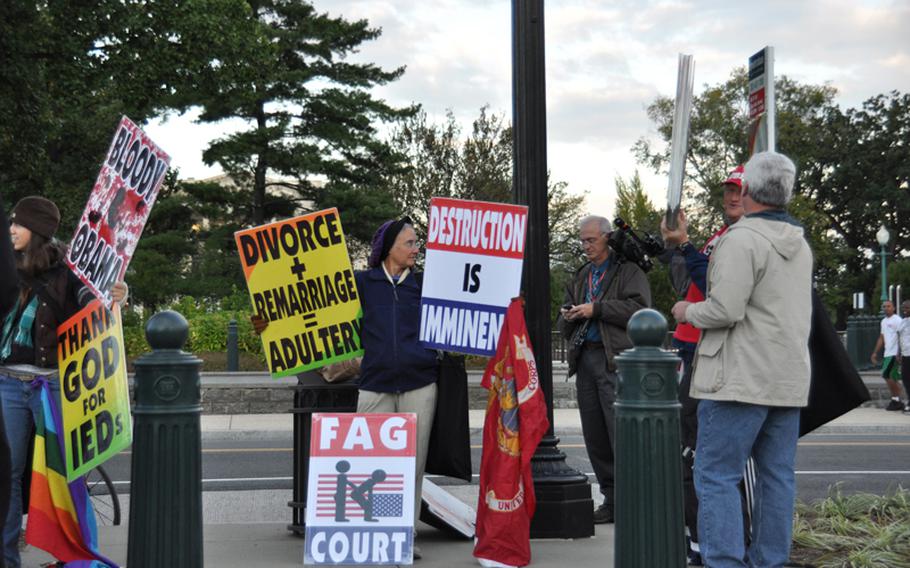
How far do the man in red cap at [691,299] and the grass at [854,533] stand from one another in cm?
64

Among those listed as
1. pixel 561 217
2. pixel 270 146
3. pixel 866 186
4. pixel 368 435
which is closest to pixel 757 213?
pixel 368 435

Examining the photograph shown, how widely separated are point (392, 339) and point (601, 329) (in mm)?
1660

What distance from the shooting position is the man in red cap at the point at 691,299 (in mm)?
6000

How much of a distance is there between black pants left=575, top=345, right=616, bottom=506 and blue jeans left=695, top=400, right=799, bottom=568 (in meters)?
2.19

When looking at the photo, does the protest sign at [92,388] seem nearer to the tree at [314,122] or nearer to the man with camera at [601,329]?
the man with camera at [601,329]

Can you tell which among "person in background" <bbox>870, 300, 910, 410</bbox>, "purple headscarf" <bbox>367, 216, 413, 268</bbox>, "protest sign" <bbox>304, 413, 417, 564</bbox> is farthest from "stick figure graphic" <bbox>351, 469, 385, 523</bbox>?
"person in background" <bbox>870, 300, 910, 410</bbox>

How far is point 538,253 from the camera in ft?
23.0

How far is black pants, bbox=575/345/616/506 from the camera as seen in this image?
7.60m

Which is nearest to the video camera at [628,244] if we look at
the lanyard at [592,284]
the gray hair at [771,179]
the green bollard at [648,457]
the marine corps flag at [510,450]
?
the lanyard at [592,284]

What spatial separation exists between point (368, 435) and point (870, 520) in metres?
A: 3.15

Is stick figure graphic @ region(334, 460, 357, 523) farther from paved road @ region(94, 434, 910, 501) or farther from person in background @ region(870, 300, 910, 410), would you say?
person in background @ region(870, 300, 910, 410)

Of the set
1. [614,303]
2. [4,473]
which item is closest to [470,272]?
[614,303]

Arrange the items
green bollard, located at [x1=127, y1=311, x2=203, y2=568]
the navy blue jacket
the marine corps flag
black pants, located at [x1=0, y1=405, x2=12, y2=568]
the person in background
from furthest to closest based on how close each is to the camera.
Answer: the person in background < the navy blue jacket < the marine corps flag < green bollard, located at [x1=127, y1=311, x2=203, y2=568] < black pants, located at [x1=0, y1=405, x2=12, y2=568]

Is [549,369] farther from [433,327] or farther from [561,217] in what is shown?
[561,217]
